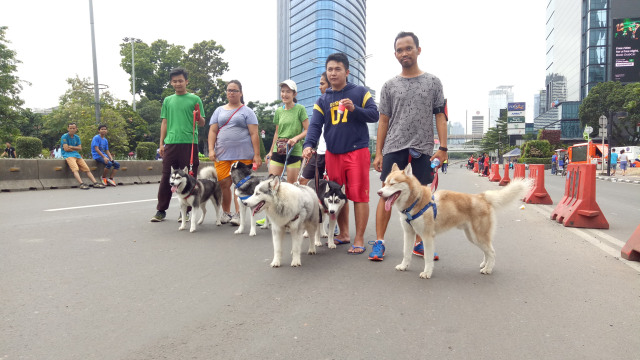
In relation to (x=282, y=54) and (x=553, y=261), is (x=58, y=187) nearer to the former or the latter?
(x=553, y=261)

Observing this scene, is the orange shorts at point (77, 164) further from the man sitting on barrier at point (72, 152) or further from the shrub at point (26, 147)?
the shrub at point (26, 147)

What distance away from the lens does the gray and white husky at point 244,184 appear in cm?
546

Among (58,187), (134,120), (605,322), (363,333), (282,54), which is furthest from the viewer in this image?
(282,54)

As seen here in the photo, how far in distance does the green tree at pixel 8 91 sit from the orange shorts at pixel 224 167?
34109 millimetres

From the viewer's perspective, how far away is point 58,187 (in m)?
12.5

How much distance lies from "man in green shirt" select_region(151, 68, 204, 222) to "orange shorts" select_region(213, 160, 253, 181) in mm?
409

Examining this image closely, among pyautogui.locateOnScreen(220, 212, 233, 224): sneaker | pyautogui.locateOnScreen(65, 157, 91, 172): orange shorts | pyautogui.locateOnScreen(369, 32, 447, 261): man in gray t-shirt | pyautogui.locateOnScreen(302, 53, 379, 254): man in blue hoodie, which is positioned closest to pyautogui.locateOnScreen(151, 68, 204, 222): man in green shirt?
pyautogui.locateOnScreen(220, 212, 233, 224): sneaker

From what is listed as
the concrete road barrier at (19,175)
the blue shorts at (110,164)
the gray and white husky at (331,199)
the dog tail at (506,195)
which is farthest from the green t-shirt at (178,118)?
the blue shorts at (110,164)

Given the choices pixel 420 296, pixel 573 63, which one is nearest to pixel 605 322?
pixel 420 296

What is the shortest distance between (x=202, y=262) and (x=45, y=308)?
1542 mm

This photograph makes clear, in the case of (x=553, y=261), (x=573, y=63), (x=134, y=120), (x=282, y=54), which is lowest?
(x=553, y=261)

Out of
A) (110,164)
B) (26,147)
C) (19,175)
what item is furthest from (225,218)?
(26,147)

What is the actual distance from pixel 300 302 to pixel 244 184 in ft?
8.98

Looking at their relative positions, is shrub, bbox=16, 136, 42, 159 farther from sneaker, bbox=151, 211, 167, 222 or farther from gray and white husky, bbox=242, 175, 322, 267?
Answer: gray and white husky, bbox=242, 175, 322, 267
